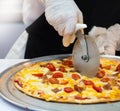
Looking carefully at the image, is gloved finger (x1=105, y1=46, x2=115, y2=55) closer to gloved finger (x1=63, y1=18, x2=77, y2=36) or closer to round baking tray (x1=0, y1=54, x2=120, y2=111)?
gloved finger (x1=63, y1=18, x2=77, y2=36)

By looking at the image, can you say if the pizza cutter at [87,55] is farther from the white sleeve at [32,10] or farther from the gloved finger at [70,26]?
the white sleeve at [32,10]

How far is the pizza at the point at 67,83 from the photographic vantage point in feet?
2.14

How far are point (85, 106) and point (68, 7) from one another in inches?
11.3

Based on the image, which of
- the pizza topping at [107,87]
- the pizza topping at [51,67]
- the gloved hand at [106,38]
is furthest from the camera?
the gloved hand at [106,38]

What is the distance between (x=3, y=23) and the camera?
1.65m

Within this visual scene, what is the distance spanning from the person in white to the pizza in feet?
0.28

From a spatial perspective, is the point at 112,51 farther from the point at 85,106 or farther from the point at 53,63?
the point at 85,106

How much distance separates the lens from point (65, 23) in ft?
2.55

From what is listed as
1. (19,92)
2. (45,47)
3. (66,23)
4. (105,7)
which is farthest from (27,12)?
(19,92)

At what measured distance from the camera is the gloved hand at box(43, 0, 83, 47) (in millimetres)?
764

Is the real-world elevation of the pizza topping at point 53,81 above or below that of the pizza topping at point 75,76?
above

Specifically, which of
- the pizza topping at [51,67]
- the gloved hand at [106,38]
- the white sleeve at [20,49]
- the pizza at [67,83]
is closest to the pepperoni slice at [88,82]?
the pizza at [67,83]

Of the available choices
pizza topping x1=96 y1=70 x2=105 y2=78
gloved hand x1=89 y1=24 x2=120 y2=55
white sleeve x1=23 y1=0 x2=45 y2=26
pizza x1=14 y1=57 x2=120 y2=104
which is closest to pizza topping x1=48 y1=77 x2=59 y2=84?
pizza x1=14 y1=57 x2=120 y2=104

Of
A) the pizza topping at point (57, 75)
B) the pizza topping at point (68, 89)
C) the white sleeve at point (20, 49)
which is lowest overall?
the white sleeve at point (20, 49)
